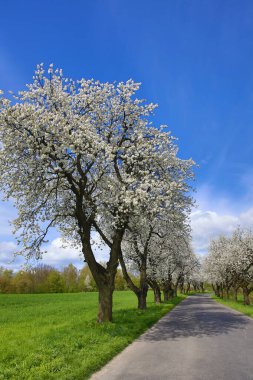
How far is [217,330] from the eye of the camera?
19703 mm

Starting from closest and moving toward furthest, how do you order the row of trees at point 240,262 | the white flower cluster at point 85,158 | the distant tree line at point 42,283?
the white flower cluster at point 85,158
the row of trees at point 240,262
the distant tree line at point 42,283

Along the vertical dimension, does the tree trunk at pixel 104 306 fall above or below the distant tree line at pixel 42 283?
below

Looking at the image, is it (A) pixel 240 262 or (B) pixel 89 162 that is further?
(A) pixel 240 262

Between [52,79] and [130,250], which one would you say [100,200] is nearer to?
[52,79]

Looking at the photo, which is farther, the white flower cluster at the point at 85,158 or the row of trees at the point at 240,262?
the row of trees at the point at 240,262

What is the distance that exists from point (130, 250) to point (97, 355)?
2728 centimetres

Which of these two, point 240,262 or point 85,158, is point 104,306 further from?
point 240,262

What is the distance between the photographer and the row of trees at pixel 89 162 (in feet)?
61.7

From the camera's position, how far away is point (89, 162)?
21875 millimetres

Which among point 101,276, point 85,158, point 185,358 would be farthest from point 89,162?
point 185,358

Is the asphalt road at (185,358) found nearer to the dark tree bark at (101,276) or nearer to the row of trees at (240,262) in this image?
the dark tree bark at (101,276)

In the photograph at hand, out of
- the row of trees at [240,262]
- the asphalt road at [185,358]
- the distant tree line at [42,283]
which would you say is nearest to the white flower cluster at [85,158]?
the asphalt road at [185,358]

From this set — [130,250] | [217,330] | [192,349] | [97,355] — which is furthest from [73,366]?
[130,250]

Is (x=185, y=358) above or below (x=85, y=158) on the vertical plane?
below
